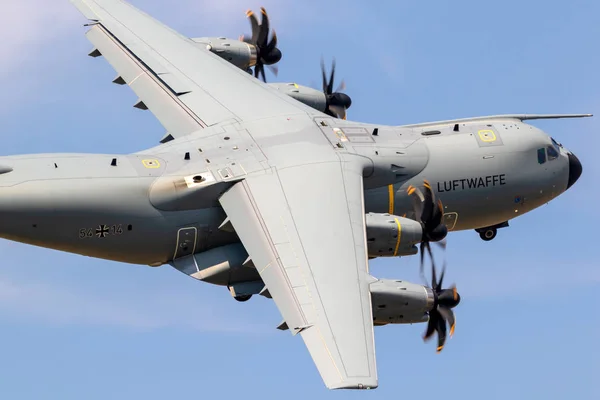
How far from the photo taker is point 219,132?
58.9 metres

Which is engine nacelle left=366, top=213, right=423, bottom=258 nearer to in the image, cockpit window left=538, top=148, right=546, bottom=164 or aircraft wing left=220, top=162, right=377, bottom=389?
aircraft wing left=220, top=162, right=377, bottom=389

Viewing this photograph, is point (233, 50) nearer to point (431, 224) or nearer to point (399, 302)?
point (431, 224)

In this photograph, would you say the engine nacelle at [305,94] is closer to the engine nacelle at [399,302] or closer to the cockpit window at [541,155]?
the cockpit window at [541,155]

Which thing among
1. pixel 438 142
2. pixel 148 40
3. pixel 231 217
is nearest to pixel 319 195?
pixel 231 217

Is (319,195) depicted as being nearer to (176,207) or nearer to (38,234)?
(176,207)

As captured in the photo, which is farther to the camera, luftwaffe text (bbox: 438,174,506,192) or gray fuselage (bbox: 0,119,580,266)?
luftwaffe text (bbox: 438,174,506,192)

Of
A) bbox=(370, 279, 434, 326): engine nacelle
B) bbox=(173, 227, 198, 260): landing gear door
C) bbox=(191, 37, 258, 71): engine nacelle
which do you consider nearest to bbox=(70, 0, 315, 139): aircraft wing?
bbox=(191, 37, 258, 71): engine nacelle

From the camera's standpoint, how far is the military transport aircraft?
5300 centimetres

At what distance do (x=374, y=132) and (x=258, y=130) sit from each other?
437 cm

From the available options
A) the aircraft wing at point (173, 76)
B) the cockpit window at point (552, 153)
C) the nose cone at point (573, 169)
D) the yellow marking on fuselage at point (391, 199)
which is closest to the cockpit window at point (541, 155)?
the cockpit window at point (552, 153)

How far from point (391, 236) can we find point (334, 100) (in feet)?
36.0

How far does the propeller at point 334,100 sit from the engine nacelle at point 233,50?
3.50 metres

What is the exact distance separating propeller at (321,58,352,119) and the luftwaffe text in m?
6.73

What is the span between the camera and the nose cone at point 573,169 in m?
64.2
